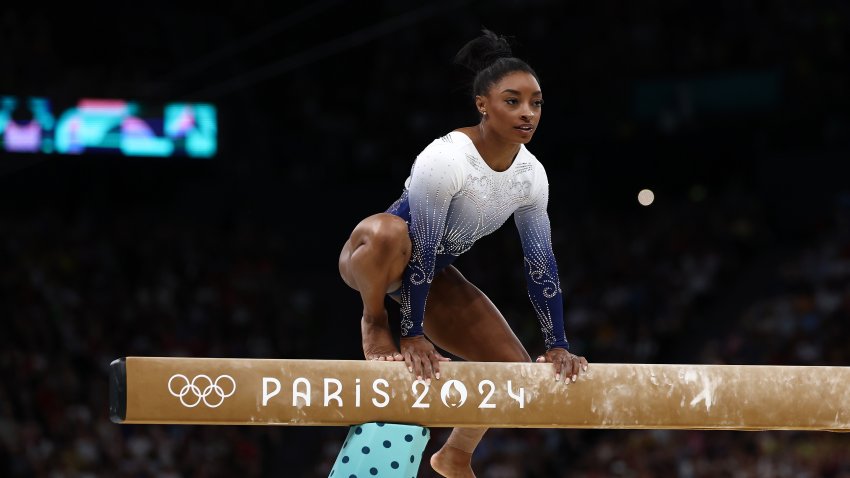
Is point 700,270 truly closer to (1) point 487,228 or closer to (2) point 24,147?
(2) point 24,147

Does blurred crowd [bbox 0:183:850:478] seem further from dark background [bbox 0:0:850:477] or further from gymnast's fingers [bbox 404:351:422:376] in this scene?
gymnast's fingers [bbox 404:351:422:376]

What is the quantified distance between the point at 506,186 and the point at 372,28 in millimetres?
9596

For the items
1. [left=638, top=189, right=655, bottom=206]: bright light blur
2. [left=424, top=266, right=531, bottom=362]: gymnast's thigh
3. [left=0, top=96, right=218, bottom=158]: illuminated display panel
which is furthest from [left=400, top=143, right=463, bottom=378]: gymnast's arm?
[left=638, top=189, right=655, bottom=206]: bright light blur

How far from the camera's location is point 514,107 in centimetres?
379

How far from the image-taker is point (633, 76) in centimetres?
1272

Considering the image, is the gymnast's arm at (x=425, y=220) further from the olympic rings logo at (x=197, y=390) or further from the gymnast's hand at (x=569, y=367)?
the olympic rings logo at (x=197, y=390)

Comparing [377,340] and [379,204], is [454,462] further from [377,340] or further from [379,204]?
[379,204]

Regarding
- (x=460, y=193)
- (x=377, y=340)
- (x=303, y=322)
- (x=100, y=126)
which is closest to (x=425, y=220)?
(x=460, y=193)

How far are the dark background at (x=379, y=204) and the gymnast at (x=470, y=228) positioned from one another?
570 cm

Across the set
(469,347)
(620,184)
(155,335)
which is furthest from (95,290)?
(469,347)

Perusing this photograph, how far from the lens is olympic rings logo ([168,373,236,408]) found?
136 inches

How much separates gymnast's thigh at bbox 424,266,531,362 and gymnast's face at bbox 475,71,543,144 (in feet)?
2.11

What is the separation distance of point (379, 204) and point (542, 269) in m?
9.36

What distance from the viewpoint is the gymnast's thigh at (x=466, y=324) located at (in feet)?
13.5
